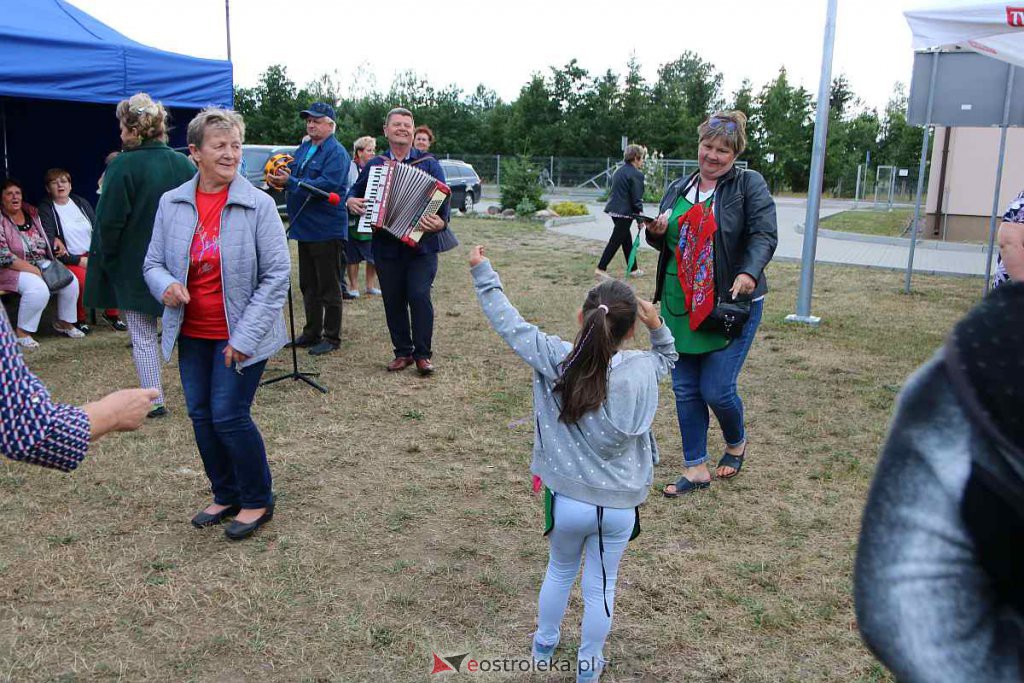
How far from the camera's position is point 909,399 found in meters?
0.94

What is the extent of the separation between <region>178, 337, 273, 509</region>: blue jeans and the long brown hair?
5.42 ft

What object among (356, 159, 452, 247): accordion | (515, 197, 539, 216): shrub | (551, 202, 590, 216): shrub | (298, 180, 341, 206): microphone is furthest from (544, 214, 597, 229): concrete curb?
(356, 159, 452, 247): accordion

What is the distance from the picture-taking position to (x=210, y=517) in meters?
3.97

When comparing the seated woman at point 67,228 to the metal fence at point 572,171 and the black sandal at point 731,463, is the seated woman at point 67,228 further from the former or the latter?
the metal fence at point 572,171

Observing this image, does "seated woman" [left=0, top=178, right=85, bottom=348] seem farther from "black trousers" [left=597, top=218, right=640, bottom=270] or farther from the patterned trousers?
"black trousers" [left=597, top=218, right=640, bottom=270]

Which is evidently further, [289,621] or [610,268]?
[610,268]

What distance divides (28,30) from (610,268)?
27.7ft

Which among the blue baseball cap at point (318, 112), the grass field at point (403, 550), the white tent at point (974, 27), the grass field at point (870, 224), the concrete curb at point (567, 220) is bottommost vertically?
the grass field at point (403, 550)

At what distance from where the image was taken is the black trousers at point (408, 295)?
6.29m

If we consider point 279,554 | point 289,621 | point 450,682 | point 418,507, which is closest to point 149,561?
point 279,554

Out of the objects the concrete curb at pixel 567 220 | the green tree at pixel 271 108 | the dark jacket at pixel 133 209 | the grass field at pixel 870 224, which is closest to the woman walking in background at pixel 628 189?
the dark jacket at pixel 133 209

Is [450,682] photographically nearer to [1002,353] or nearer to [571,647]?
[571,647]

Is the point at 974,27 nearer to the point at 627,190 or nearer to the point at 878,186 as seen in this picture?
the point at 627,190

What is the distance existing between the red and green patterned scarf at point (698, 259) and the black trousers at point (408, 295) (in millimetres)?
2622
